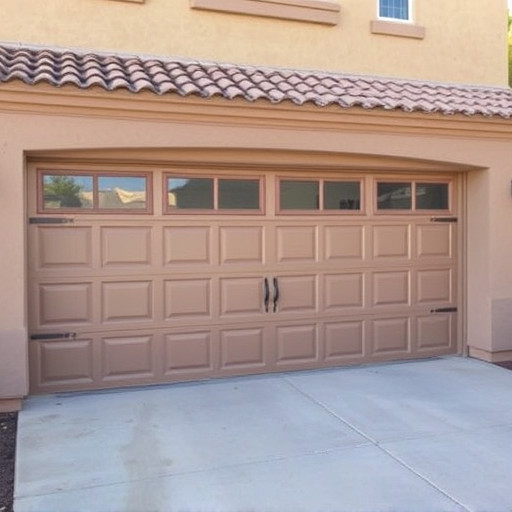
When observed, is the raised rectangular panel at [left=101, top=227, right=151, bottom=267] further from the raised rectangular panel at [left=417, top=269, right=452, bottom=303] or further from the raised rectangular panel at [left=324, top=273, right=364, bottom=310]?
the raised rectangular panel at [left=417, top=269, right=452, bottom=303]

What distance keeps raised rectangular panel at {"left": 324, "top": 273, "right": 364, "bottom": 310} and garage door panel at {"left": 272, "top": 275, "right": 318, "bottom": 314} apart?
0.19 m

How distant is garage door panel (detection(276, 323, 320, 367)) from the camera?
7555 millimetres

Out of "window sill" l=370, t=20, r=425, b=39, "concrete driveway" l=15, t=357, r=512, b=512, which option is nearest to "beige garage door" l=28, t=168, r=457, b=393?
"concrete driveway" l=15, t=357, r=512, b=512

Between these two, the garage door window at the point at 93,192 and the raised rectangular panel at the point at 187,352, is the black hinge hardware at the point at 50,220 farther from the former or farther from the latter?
the raised rectangular panel at the point at 187,352

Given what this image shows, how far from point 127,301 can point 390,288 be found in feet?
11.5

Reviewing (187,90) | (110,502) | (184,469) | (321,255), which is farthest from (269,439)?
(187,90)

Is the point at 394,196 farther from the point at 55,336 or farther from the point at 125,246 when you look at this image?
the point at 55,336

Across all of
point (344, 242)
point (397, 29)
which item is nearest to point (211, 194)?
point (344, 242)

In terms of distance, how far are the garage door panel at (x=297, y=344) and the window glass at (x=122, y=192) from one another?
2.37 metres

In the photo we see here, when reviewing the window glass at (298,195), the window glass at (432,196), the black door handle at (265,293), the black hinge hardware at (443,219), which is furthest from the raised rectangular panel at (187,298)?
the black hinge hardware at (443,219)

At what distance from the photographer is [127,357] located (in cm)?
693

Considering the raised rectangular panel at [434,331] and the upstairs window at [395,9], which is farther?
the upstairs window at [395,9]

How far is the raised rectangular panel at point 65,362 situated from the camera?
261 inches

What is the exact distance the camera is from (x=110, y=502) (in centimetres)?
406
